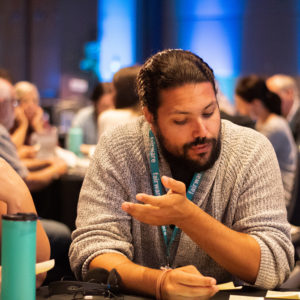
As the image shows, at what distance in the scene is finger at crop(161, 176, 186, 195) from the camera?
1.32 m

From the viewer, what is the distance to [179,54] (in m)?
1.65

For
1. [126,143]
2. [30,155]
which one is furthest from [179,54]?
[30,155]

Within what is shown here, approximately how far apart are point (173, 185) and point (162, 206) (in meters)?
0.06

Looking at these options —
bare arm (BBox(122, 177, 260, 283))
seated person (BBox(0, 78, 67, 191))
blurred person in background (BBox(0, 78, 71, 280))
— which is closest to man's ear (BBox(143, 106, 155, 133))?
bare arm (BBox(122, 177, 260, 283))

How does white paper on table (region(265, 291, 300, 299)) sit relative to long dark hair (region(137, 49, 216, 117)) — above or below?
below

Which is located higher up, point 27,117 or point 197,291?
point 197,291

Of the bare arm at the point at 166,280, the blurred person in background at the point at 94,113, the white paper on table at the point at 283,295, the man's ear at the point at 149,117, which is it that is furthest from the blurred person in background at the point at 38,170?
the blurred person in background at the point at 94,113

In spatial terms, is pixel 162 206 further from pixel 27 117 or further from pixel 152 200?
pixel 27 117

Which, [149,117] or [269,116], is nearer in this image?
[149,117]

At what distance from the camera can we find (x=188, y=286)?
1.27m

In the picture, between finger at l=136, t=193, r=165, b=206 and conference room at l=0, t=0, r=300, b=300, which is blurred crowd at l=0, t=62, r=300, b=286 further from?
finger at l=136, t=193, r=165, b=206

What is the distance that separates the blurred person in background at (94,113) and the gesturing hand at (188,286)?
4.08 metres

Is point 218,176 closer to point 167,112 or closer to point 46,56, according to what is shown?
point 167,112

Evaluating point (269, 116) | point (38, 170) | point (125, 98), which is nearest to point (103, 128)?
point (125, 98)
